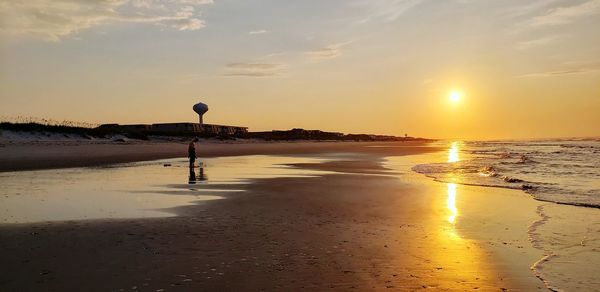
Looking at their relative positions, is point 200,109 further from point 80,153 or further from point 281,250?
point 281,250

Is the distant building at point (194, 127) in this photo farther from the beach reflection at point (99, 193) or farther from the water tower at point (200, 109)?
the beach reflection at point (99, 193)

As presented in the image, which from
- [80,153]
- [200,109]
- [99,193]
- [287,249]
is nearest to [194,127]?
[200,109]

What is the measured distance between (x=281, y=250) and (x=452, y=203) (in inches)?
331

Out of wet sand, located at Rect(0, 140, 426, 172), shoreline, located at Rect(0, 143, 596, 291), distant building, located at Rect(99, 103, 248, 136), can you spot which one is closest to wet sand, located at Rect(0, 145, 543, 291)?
shoreline, located at Rect(0, 143, 596, 291)

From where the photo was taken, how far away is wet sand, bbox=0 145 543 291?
657 centimetres

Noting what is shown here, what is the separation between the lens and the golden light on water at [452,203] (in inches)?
483

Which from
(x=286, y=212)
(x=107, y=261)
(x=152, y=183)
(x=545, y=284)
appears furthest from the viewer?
(x=152, y=183)

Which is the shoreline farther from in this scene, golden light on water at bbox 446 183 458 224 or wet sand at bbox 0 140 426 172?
wet sand at bbox 0 140 426 172

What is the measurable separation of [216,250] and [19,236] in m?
4.31

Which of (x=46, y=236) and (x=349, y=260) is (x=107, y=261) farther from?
(x=349, y=260)

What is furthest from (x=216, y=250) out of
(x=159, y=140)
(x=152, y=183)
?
(x=159, y=140)

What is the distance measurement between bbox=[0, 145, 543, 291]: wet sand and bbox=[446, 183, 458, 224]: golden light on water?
8cm

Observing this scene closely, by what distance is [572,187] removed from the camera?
19.7 metres

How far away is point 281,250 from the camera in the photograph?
831 centimetres
